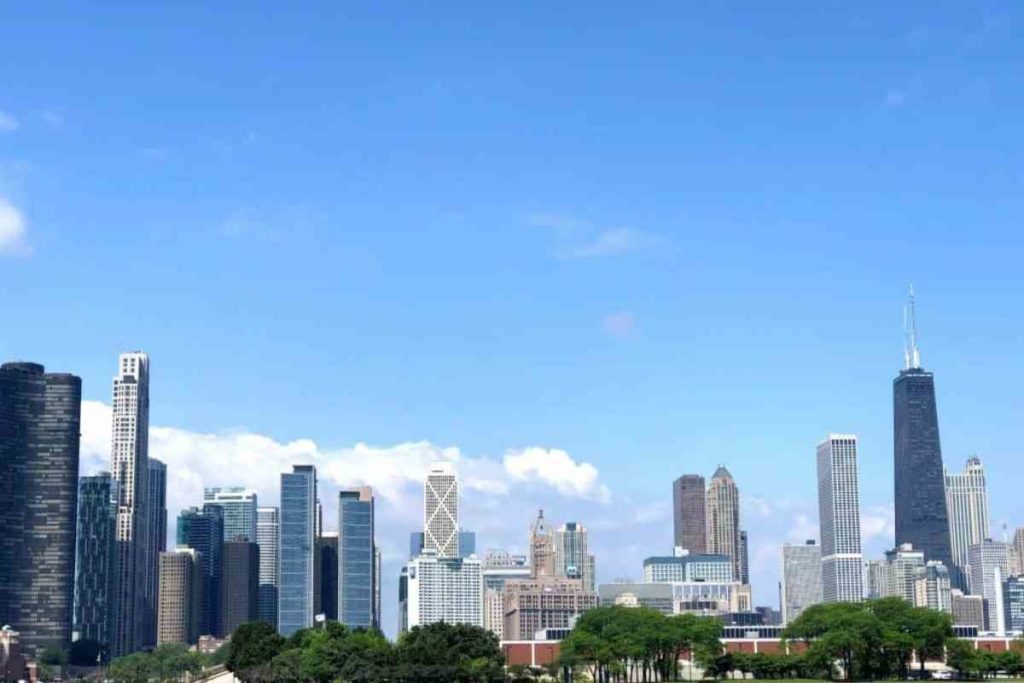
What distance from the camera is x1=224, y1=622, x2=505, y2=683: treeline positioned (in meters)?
130

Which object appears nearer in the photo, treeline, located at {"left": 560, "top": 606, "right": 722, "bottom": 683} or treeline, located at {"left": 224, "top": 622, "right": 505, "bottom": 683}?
treeline, located at {"left": 224, "top": 622, "right": 505, "bottom": 683}

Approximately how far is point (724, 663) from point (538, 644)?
4979 centimetres

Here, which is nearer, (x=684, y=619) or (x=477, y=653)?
(x=477, y=653)

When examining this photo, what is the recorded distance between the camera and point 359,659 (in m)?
135

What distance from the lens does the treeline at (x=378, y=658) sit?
425ft

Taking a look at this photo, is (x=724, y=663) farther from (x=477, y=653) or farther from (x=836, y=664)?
(x=477, y=653)

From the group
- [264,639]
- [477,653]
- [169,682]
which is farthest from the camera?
[169,682]

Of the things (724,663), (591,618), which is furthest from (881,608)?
(591,618)

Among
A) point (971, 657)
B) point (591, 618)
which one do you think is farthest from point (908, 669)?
point (591, 618)

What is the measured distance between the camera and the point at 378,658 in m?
134

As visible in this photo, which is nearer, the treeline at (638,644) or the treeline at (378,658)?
the treeline at (378,658)

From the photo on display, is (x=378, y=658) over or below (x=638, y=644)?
below

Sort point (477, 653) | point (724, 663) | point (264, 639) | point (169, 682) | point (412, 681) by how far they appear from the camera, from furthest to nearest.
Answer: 1. point (169, 682)
2. point (264, 639)
3. point (724, 663)
4. point (477, 653)
5. point (412, 681)

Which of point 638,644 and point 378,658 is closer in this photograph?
point 378,658
